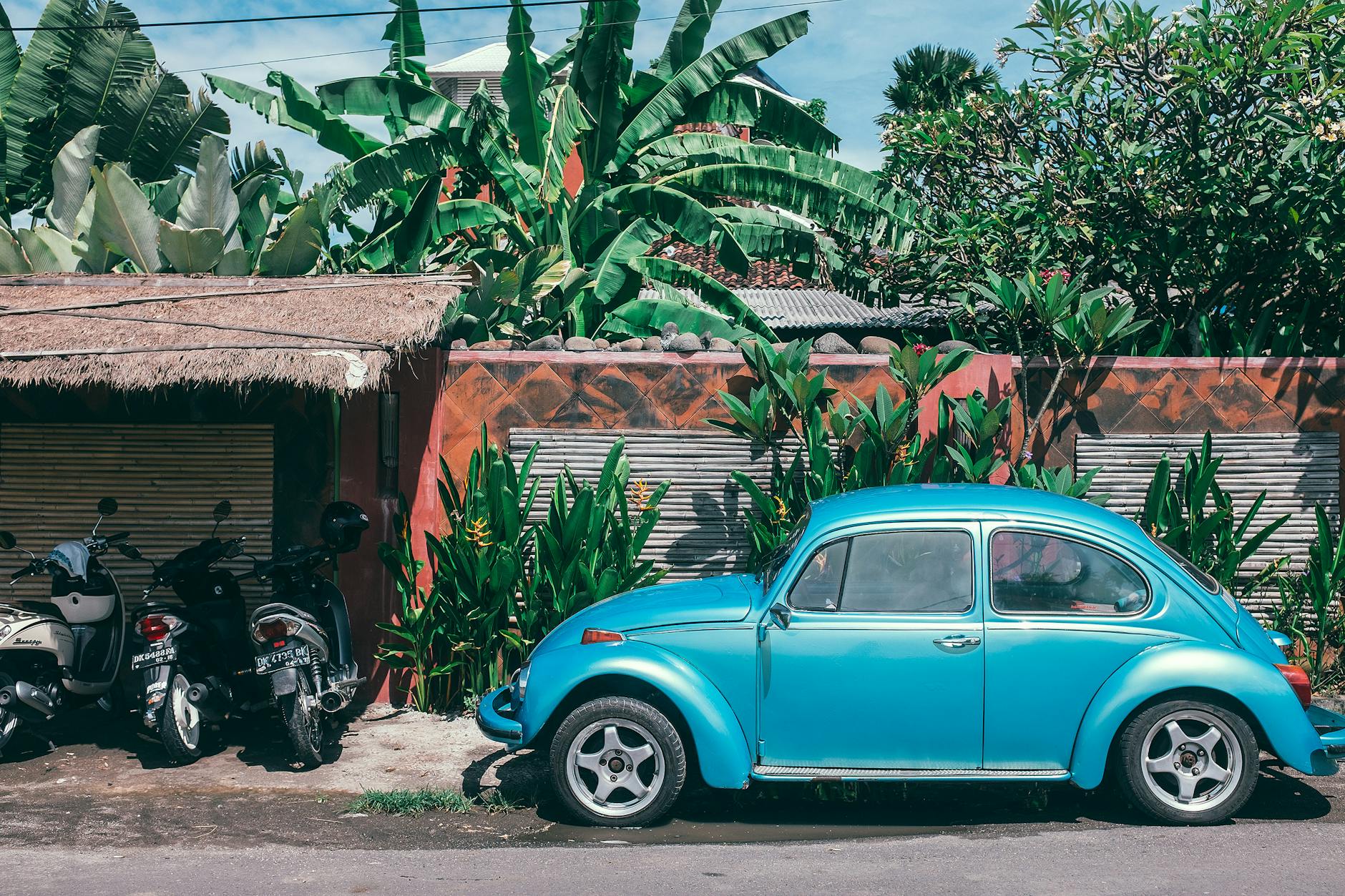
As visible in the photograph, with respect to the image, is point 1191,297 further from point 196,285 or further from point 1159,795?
point 196,285

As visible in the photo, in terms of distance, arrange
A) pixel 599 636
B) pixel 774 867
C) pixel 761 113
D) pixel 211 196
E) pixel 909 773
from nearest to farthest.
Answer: pixel 774 867 → pixel 909 773 → pixel 599 636 → pixel 211 196 → pixel 761 113

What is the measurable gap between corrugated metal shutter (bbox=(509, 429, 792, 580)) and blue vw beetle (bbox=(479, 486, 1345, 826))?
2326 mm

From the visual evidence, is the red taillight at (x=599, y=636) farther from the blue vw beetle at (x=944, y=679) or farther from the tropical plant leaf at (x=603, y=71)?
the tropical plant leaf at (x=603, y=71)

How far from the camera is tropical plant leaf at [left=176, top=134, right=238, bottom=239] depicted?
31.5ft

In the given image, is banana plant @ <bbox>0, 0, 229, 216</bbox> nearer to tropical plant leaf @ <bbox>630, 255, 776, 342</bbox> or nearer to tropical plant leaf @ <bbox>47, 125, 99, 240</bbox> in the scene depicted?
tropical plant leaf @ <bbox>47, 125, 99, 240</bbox>

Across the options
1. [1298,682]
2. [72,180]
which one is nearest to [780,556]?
[1298,682]

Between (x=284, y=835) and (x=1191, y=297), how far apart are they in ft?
28.7

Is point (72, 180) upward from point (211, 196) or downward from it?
upward

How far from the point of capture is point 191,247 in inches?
350

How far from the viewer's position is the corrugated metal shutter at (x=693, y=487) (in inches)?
314

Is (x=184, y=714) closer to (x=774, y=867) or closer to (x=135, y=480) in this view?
(x=135, y=480)

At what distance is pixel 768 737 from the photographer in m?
5.50

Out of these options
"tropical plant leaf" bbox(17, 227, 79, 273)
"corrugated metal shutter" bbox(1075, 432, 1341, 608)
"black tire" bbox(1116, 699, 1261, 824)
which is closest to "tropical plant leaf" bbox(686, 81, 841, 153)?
"corrugated metal shutter" bbox(1075, 432, 1341, 608)

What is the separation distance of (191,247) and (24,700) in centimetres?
377
